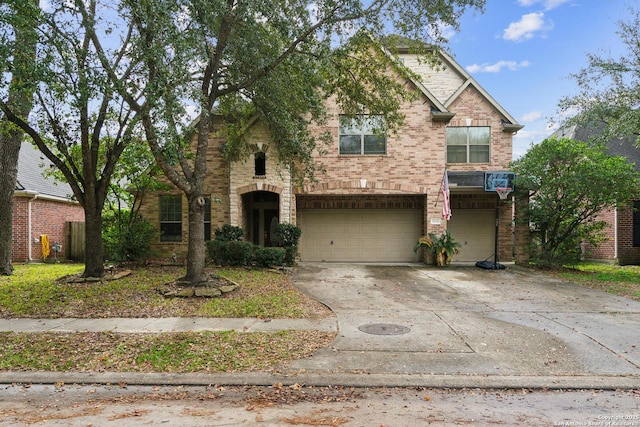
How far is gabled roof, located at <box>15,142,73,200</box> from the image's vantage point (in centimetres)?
1786

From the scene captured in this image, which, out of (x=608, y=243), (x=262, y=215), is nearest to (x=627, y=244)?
(x=608, y=243)

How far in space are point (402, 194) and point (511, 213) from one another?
15.4ft

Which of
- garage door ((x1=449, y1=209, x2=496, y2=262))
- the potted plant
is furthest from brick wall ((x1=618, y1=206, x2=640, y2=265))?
the potted plant

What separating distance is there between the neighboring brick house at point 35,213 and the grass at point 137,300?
5542mm

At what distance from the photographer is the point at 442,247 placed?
53.8 feet

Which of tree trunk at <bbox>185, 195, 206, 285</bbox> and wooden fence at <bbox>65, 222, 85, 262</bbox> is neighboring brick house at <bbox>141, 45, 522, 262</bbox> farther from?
tree trunk at <bbox>185, 195, 206, 285</bbox>

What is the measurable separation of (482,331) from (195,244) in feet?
22.8

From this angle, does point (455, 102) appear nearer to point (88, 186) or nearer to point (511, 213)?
point (511, 213)

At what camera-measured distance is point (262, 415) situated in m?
4.31

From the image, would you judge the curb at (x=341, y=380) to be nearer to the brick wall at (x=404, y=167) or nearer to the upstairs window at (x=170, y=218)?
the brick wall at (x=404, y=167)

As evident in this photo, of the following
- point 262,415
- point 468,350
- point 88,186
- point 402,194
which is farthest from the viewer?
point 402,194

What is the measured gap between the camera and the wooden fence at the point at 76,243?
19250mm

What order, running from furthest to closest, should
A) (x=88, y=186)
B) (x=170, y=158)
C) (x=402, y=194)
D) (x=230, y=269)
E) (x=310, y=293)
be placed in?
(x=402, y=194), (x=230, y=269), (x=88, y=186), (x=310, y=293), (x=170, y=158)

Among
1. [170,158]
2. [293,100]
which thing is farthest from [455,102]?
[170,158]
